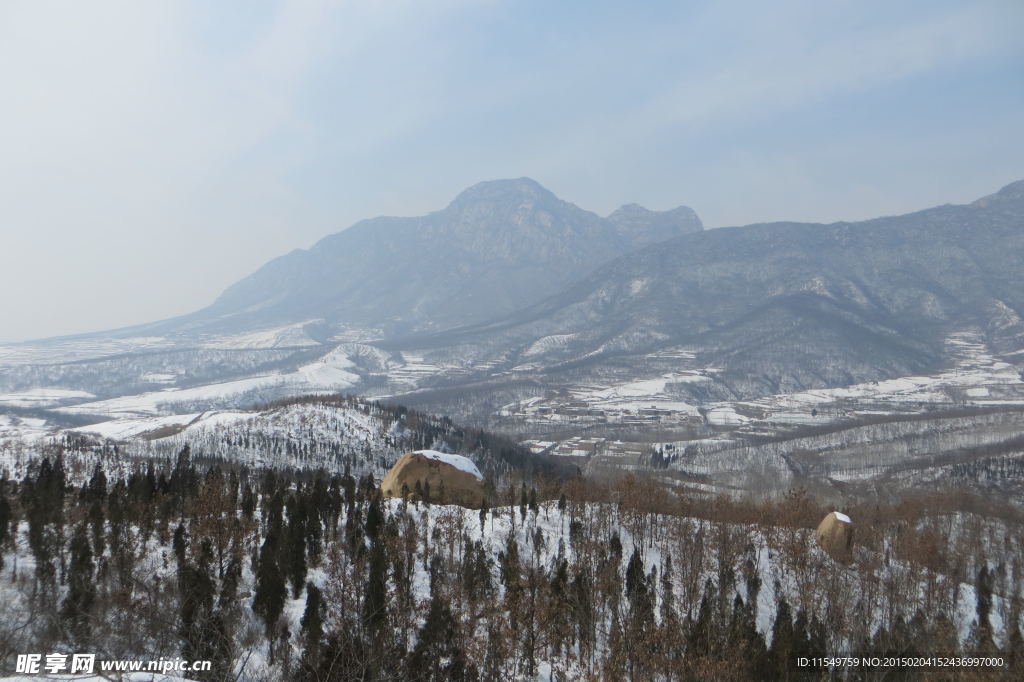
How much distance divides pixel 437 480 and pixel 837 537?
4683 centimetres

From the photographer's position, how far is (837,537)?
218ft

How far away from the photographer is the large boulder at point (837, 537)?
64.9 m

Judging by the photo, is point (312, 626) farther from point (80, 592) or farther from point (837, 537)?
point (837, 537)

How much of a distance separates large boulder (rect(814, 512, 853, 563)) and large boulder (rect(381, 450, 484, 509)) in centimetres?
4084

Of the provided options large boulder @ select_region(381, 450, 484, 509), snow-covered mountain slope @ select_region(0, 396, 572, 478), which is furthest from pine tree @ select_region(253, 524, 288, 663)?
snow-covered mountain slope @ select_region(0, 396, 572, 478)

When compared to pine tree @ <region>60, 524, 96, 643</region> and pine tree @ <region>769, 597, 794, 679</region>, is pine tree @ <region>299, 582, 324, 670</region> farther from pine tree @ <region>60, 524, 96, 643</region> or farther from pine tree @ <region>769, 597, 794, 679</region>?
pine tree @ <region>769, 597, 794, 679</region>

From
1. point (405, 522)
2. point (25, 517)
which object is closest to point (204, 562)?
Answer: point (405, 522)

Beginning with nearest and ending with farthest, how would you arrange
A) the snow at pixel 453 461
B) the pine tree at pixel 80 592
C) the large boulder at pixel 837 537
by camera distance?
1. the pine tree at pixel 80 592
2. the large boulder at pixel 837 537
3. the snow at pixel 453 461

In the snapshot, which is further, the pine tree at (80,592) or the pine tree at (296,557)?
the pine tree at (296,557)

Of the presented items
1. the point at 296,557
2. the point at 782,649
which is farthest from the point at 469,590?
the point at 782,649

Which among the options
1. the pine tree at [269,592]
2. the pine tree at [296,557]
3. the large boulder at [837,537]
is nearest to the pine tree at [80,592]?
the pine tree at [269,592]

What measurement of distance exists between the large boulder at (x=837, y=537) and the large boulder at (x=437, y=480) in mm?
40838

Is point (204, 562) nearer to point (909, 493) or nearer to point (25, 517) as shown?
point (25, 517)

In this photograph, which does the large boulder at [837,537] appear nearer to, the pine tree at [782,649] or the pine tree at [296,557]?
the pine tree at [782,649]
